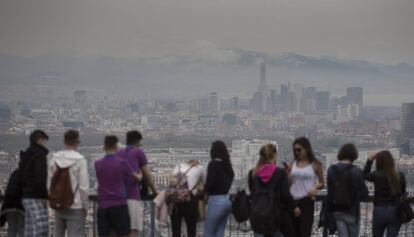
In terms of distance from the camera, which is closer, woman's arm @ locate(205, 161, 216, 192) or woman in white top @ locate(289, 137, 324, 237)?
woman in white top @ locate(289, 137, 324, 237)

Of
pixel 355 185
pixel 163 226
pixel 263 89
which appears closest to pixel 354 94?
pixel 263 89

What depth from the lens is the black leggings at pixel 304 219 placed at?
743 centimetres

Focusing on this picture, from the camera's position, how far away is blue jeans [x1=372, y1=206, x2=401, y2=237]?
7504 millimetres

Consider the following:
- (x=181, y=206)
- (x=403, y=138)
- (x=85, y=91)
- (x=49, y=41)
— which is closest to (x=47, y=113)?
(x=85, y=91)

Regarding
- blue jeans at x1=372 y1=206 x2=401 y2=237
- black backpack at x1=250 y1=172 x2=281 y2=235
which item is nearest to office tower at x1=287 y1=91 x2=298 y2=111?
blue jeans at x1=372 y1=206 x2=401 y2=237

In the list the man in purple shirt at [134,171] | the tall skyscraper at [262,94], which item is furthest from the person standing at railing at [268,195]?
the tall skyscraper at [262,94]

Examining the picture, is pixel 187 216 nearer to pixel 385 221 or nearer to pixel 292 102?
pixel 385 221

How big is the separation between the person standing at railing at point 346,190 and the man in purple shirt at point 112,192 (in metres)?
2.04

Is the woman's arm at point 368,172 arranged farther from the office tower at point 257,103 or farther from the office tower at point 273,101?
the office tower at point 273,101

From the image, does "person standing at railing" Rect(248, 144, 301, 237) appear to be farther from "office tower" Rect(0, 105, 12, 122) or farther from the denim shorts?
"office tower" Rect(0, 105, 12, 122)

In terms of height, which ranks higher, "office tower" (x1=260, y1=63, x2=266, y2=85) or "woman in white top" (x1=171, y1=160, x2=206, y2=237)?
"office tower" (x1=260, y1=63, x2=266, y2=85)

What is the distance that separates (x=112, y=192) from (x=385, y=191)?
271 centimetres

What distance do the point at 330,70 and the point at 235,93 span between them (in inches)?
532

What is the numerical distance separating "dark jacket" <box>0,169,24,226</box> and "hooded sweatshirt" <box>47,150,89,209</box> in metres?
0.38
